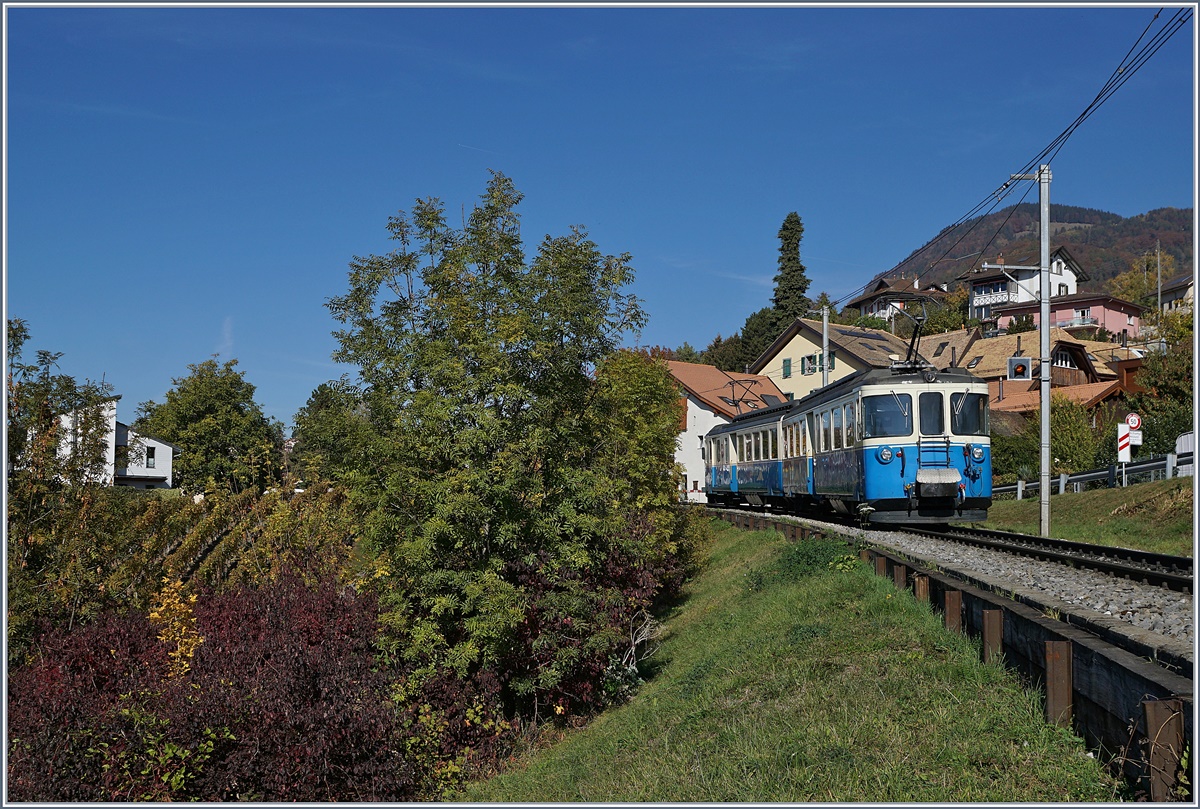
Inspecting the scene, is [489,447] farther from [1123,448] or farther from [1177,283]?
[1177,283]

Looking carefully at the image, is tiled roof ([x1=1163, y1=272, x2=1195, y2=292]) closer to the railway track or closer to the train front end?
the train front end

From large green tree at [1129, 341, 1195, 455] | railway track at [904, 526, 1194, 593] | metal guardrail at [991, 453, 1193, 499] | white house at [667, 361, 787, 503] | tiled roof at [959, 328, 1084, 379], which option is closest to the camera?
railway track at [904, 526, 1194, 593]

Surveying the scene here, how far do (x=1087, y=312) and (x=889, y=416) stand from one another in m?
85.5

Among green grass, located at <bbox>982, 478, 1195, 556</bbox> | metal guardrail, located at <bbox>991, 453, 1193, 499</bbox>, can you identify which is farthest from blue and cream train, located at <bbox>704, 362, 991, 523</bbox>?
metal guardrail, located at <bbox>991, 453, 1193, 499</bbox>

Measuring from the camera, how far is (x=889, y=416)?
19719mm

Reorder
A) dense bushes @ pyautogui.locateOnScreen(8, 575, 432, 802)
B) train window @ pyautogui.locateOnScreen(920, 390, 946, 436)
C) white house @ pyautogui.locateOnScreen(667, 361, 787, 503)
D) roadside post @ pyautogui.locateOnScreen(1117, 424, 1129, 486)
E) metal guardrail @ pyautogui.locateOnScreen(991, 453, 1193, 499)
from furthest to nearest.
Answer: white house @ pyautogui.locateOnScreen(667, 361, 787, 503) < metal guardrail @ pyautogui.locateOnScreen(991, 453, 1193, 499) < roadside post @ pyautogui.locateOnScreen(1117, 424, 1129, 486) < train window @ pyautogui.locateOnScreen(920, 390, 946, 436) < dense bushes @ pyautogui.locateOnScreen(8, 575, 432, 802)

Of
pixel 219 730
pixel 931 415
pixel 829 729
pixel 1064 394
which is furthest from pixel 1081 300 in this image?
pixel 219 730

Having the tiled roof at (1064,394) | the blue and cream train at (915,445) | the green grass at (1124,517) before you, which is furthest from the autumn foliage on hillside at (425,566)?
the tiled roof at (1064,394)

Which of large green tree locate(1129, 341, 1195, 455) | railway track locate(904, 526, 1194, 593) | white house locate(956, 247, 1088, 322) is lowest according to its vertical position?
railway track locate(904, 526, 1194, 593)

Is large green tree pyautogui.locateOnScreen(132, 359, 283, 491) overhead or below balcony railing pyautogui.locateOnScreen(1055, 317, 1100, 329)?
below

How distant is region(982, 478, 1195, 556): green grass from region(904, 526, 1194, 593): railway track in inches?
75.6

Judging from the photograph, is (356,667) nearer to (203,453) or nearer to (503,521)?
(503,521)

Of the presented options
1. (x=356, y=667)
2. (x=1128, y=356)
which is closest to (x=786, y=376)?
(x=1128, y=356)

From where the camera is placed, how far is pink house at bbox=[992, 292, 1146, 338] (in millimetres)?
91500
